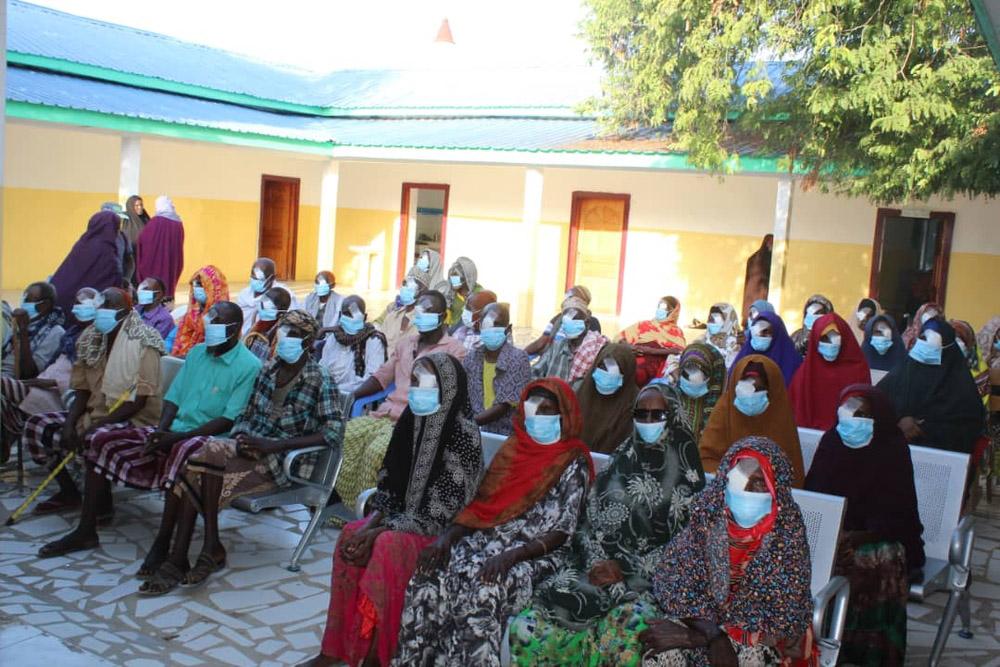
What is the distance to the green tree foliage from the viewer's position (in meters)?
9.64

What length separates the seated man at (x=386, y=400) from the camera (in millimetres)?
5867

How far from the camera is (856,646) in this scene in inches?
173

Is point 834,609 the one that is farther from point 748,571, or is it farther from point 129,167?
point 129,167

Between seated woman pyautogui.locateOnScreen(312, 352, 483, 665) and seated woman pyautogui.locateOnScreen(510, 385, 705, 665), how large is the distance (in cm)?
56

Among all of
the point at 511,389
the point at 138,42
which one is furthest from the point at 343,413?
the point at 138,42

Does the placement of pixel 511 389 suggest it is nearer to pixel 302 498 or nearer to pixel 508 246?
pixel 302 498

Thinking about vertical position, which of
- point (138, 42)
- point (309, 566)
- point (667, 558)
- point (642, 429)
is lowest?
point (309, 566)

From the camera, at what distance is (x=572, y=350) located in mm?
7750

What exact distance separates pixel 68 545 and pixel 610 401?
287cm

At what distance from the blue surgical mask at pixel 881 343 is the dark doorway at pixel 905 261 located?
7.39m

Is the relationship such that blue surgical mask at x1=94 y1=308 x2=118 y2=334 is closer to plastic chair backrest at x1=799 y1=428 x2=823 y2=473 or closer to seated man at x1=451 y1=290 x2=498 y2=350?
seated man at x1=451 y1=290 x2=498 y2=350

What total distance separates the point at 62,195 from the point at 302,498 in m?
12.5

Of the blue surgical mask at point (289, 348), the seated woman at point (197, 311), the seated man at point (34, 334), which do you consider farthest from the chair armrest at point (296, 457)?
the seated woman at point (197, 311)

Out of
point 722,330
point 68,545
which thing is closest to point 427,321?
point 68,545
